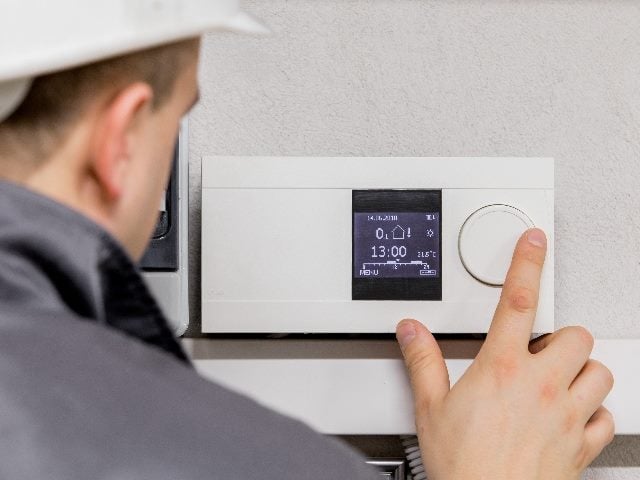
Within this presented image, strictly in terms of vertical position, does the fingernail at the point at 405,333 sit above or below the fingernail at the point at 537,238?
below

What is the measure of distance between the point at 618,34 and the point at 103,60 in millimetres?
505

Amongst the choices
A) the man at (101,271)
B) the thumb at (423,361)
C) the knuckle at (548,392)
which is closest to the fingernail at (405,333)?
the thumb at (423,361)

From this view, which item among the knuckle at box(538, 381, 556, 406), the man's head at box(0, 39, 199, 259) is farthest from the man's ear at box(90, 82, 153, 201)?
the knuckle at box(538, 381, 556, 406)

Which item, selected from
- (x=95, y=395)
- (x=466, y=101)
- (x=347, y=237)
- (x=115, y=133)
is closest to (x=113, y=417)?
(x=95, y=395)

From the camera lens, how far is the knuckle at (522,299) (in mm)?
590

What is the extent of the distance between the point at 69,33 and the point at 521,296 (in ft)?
1.25

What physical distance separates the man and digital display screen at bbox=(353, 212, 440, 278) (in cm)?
22

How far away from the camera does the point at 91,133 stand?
0.37 metres

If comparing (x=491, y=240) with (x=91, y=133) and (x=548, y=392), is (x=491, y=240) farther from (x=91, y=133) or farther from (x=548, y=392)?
(x=91, y=133)

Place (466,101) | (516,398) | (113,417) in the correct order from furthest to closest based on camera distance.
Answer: (466,101) → (516,398) → (113,417)

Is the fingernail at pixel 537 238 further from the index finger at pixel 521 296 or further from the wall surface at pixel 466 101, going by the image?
the wall surface at pixel 466 101

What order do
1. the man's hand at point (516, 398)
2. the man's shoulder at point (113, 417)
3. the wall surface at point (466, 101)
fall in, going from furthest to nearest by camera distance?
the wall surface at point (466, 101), the man's hand at point (516, 398), the man's shoulder at point (113, 417)

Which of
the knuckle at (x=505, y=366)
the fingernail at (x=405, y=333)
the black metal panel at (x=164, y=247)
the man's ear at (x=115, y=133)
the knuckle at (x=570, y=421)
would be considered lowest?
the knuckle at (x=570, y=421)

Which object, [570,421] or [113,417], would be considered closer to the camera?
[113,417]
